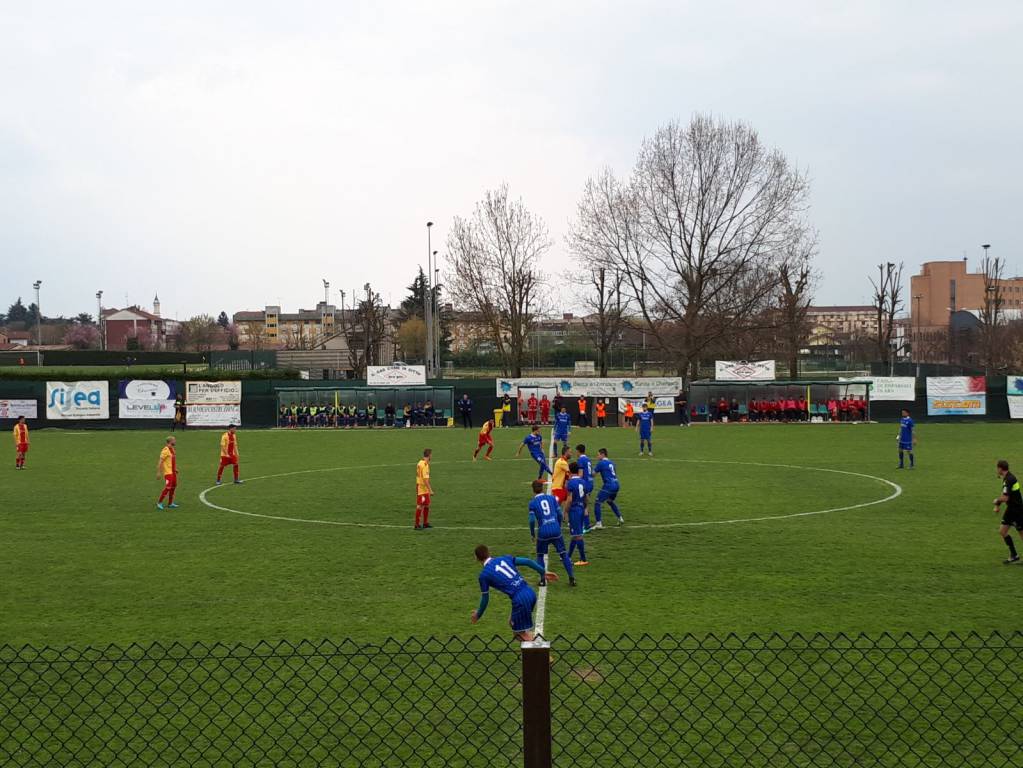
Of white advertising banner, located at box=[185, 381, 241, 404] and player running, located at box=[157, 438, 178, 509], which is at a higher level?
white advertising banner, located at box=[185, 381, 241, 404]

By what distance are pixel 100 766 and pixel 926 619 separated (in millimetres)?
10223

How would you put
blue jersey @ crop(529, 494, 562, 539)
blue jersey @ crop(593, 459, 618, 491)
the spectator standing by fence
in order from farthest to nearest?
the spectator standing by fence < blue jersey @ crop(593, 459, 618, 491) < blue jersey @ crop(529, 494, 562, 539)

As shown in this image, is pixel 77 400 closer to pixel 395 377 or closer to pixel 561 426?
pixel 395 377

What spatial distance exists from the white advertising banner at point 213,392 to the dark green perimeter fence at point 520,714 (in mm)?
48522

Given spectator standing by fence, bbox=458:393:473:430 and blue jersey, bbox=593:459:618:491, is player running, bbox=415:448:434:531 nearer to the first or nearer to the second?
blue jersey, bbox=593:459:618:491

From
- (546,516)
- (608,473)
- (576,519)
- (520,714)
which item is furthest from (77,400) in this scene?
(520,714)

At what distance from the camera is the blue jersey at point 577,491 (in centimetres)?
1708

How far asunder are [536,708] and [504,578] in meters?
5.86

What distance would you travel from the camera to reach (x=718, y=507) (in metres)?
23.6

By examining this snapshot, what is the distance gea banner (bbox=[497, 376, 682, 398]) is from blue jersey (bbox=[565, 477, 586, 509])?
134 ft

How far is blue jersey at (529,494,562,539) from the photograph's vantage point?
47.9 feet

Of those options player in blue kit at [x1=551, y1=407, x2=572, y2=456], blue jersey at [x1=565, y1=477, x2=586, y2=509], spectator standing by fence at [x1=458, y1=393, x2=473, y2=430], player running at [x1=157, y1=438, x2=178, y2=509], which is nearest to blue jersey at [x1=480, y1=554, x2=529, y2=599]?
blue jersey at [x1=565, y1=477, x2=586, y2=509]

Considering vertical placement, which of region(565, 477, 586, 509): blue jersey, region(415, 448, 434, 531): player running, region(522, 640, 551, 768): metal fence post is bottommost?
region(415, 448, 434, 531): player running

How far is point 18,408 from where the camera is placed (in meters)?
56.5
